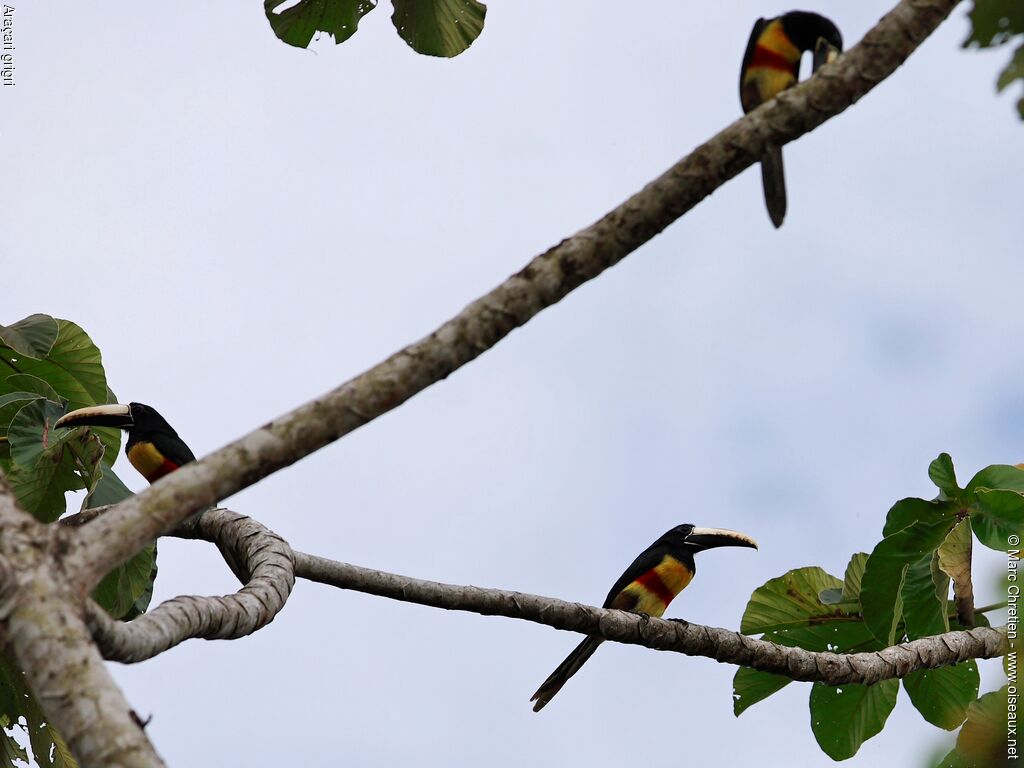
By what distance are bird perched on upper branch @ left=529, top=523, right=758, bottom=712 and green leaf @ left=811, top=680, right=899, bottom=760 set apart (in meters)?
0.99

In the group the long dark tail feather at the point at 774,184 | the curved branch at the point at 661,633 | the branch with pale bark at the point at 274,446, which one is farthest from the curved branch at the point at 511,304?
the curved branch at the point at 661,633

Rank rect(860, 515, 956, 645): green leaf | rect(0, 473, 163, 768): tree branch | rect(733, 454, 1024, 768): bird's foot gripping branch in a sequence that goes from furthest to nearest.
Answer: rect(860, 515, 956, 645): green leaf → rect(733, 454, 1024, 768): bird's foot gripping branch → rect(0, 473, 163, 768): tree branch

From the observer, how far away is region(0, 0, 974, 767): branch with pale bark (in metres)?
2.18

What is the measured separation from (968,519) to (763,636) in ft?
4.33

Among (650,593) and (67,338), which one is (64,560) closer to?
(67,338)

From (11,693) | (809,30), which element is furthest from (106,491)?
(809,30)

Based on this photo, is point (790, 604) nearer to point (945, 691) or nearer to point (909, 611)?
point (909, 611)

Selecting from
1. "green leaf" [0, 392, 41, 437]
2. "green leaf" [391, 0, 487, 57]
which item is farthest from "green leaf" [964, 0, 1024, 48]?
"green leaf" [0, 392, 41, 437]

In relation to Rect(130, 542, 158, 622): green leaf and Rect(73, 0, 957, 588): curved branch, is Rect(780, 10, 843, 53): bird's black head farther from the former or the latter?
Rect(130, 542, 158, 622): green leaf

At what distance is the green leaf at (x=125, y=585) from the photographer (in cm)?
464

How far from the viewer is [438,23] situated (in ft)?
19.4

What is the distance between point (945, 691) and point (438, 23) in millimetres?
4237

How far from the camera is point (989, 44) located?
3.35 meters

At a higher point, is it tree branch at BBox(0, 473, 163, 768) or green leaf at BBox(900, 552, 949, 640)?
tree branch at BBox(0, 473, 163, 768)
